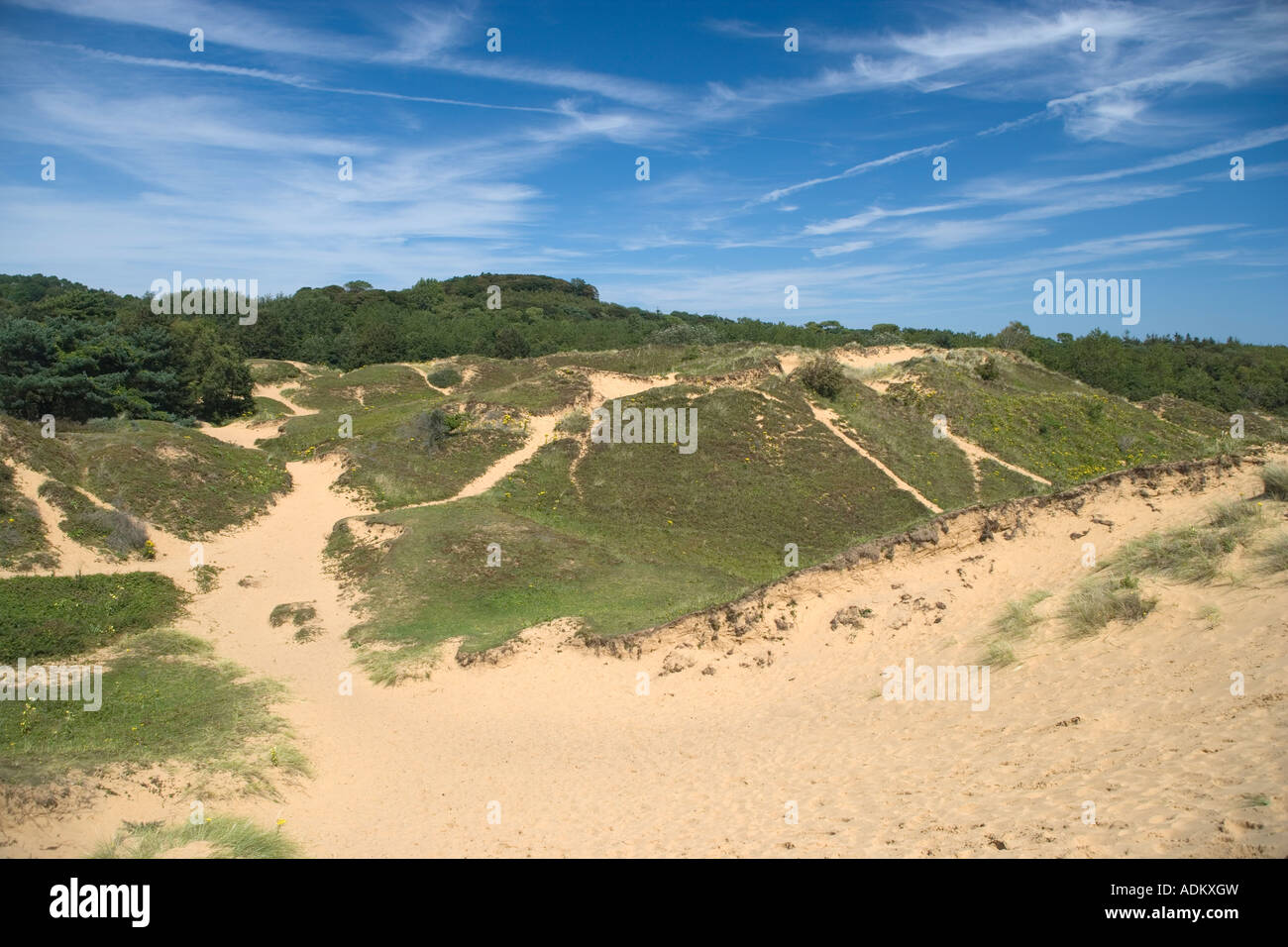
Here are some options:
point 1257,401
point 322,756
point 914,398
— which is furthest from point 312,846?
point 1257,401

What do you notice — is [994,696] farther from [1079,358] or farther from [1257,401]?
[1257,401]

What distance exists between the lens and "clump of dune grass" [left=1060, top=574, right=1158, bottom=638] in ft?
33.3

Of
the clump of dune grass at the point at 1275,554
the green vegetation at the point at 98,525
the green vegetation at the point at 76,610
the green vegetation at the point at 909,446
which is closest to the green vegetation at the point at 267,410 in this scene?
the green vegetation at the point at 98,525

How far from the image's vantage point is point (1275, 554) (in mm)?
9781

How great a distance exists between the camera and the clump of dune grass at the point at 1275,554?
9.59 m

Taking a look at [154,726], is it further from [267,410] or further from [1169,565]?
[267,410]

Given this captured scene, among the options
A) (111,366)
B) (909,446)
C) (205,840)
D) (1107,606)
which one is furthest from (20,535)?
(909,446)

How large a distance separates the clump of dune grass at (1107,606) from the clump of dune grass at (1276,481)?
3.16 meters

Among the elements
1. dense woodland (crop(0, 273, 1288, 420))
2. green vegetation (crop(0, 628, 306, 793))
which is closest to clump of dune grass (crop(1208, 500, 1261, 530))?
green vegetation (crop(0, 628, 306, 793))

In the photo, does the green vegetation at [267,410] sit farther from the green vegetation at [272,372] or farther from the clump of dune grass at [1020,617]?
the clump of dune grass at [1020,617]

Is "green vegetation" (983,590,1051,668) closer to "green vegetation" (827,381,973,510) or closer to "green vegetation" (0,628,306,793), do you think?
"green vegetation" (0,628,306,793)

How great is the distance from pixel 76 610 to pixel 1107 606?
19874 millimetres
